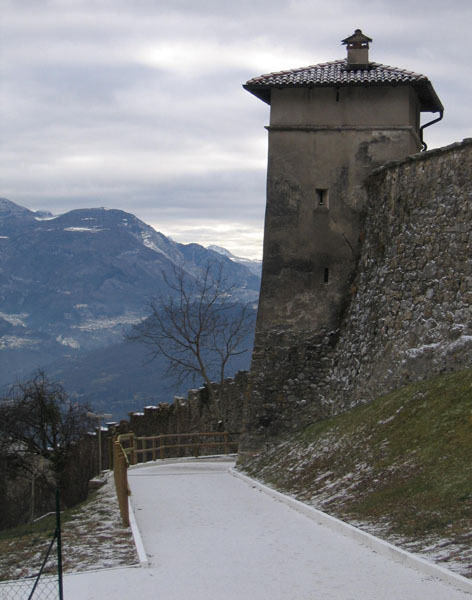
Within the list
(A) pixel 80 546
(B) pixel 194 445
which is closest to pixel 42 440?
(B) pixel 194 445

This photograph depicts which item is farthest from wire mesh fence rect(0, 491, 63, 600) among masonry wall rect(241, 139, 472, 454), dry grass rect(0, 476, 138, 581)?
masonry wall rect(241, 139, 472, 454)

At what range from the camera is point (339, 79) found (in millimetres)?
24688

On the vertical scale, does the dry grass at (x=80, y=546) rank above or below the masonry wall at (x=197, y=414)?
below

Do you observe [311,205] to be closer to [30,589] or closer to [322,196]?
[322,196]

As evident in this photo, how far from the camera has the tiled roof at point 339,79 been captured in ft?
79.6

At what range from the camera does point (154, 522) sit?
50.7ft

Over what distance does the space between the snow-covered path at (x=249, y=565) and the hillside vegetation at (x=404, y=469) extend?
55cm

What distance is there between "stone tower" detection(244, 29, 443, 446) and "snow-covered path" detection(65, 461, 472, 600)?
7919 mm

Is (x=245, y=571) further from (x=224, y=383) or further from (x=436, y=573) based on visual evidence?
(x=224, y=383)

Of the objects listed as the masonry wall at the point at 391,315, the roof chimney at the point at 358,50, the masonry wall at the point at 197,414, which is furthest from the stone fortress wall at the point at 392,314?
the masonry wall at the point at 197,414

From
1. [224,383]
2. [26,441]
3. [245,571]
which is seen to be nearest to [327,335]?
[224,383]

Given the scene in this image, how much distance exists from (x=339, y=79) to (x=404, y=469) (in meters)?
12.9

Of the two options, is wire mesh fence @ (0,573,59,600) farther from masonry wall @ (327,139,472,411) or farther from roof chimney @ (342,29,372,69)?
roof chimney @ (342,29,372,69)

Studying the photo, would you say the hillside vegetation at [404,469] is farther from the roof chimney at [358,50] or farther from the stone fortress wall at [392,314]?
the roof chimney at [358,50]
